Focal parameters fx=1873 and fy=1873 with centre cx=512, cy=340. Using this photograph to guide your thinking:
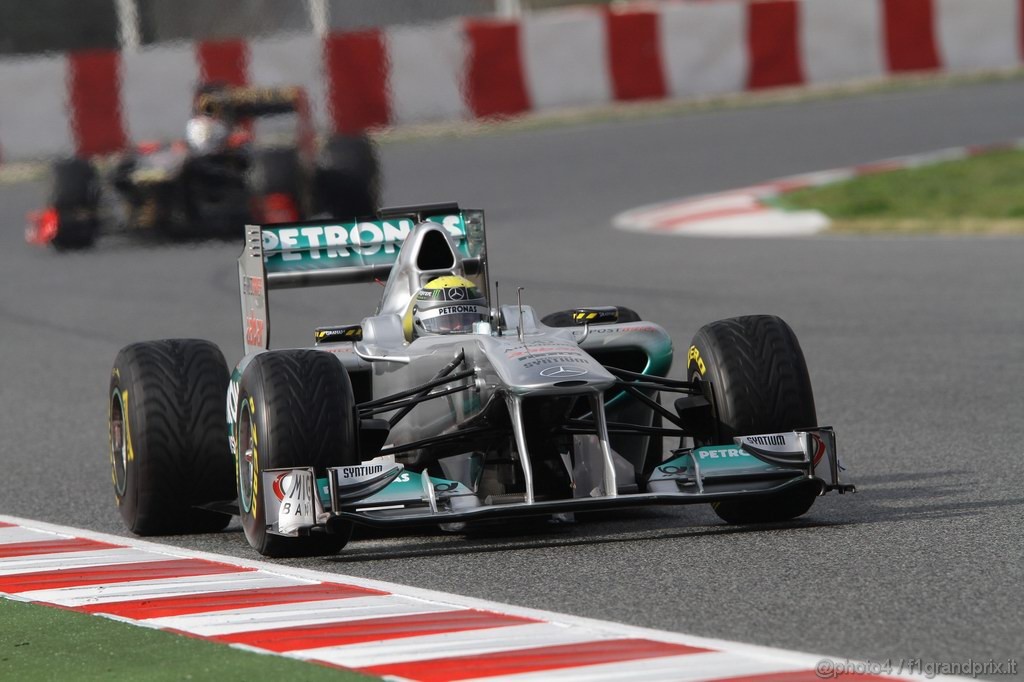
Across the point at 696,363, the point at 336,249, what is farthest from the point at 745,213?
the point at 696,363

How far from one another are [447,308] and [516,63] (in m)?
19.3

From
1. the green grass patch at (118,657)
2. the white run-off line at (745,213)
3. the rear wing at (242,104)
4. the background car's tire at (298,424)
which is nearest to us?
the green grass patch at (118,657)

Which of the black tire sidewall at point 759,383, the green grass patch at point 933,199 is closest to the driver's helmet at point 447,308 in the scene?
the black tire sidewall at point 759,383

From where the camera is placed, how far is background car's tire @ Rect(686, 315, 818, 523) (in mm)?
6629

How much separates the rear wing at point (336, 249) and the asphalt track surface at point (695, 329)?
1.17 metres

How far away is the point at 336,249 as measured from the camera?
26.9 feet

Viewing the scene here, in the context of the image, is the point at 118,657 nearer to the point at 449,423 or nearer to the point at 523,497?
the point at 523,497


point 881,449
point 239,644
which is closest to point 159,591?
point 239,644

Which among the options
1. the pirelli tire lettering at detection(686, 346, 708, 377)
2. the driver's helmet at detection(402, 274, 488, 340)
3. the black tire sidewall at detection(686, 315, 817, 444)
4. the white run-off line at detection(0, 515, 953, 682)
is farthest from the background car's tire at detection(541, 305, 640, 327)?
the white run-off line at detection(0, 515, 953, 682)

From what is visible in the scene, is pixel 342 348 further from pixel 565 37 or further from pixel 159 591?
pixel 565 37

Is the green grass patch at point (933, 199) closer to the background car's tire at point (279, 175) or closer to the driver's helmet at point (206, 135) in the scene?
the background car's tire at point (279, 175)

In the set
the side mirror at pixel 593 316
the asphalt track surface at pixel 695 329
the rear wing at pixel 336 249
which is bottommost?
the asphalt track surface at pixel 695 329

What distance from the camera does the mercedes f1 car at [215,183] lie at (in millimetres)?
18375

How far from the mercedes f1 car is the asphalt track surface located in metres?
0.36
